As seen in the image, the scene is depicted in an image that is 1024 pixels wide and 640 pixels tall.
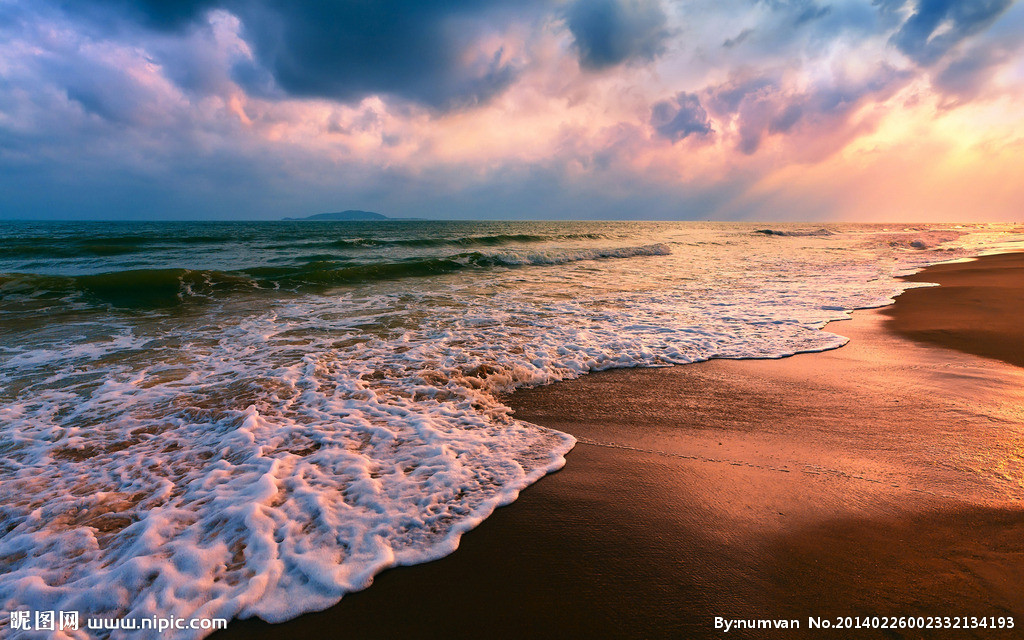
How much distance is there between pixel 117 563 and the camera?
2.51 m

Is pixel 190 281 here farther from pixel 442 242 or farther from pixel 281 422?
pixel 442 242

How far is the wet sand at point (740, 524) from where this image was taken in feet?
7.06

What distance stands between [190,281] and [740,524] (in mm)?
16135

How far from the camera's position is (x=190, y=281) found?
1366 centimetres

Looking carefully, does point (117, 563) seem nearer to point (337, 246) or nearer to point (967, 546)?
point (967, 546)

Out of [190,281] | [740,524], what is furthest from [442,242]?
[740,524]

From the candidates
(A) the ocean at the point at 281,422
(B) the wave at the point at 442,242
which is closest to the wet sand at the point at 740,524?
(A) the ocean at the point at 281,422

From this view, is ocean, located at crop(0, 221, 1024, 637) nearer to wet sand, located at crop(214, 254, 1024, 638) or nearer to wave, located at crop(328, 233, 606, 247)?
wet sand, located at crop(214, 254, 1024, 638)

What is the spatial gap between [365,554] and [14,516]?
2.54 metres

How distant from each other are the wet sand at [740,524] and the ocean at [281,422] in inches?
12.0

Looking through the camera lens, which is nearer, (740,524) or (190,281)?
(740,524)

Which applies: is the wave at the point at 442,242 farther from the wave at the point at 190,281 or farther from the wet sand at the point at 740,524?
the wet sand at the point at 740,524

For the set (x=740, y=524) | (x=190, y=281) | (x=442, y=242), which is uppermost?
(x=442, y=242)

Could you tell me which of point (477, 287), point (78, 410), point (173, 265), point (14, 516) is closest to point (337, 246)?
point (173, 265)
